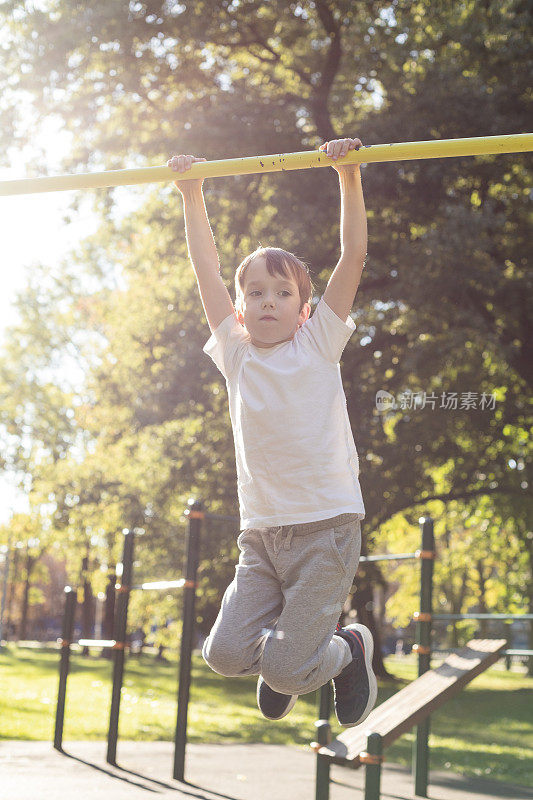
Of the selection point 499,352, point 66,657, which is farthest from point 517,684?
point 66,657

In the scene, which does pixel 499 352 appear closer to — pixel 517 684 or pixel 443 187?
pixel 443 187

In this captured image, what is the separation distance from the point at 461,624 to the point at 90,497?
1518 cm

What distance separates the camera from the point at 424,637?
5.79 metres

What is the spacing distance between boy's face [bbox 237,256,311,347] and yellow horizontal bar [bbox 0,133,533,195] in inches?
13.8

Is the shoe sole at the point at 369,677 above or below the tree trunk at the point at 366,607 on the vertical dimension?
above

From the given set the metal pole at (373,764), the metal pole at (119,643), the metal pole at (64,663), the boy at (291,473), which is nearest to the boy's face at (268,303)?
the boy at (291,473)

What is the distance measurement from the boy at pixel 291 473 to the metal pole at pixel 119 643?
3.86m

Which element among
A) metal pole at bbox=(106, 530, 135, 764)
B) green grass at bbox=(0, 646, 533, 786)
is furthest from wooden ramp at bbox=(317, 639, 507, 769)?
metal pole at bbox=(106, 530, 135, 764)

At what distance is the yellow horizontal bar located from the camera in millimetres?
2945

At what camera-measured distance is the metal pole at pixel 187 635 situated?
5.88m

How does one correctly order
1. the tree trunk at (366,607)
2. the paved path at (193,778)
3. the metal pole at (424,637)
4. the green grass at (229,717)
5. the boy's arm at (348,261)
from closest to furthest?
the boy's arm at (348,261) < the paved path at (193,778) < the metal pole at (424,637) < the green grass at (229,717) < the tree trunk at (366,607)

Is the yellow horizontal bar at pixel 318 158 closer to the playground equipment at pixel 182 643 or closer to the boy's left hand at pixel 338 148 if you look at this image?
the boy's left hand at pixel 338 148

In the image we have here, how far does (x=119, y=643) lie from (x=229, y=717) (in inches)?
199

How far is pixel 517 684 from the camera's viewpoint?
20094 mm
